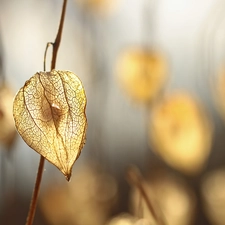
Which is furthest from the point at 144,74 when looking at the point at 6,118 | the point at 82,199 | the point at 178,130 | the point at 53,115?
the point at 53,115

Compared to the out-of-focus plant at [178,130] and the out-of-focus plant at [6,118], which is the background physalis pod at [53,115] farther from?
the out-of-focus plant at [178,130]

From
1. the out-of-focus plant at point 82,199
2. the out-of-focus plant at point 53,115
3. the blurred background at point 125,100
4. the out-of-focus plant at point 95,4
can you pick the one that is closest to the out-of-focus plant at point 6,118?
the out-of-focus plant at point 53,115

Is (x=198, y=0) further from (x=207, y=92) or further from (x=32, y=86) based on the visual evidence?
(x=32, y=86)

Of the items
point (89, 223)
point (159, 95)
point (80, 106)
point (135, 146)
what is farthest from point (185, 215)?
point (80, 106)

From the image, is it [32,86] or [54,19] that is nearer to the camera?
[32,86]

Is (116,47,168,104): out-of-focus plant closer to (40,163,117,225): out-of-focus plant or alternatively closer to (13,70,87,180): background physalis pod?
(40,163,117,225): out-of-focus plant

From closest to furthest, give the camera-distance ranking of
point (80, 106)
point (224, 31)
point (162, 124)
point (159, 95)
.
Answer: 1. point (80, 106)
2. point (162, 124)
3. point (159, 95)
4. point (224, 31)
